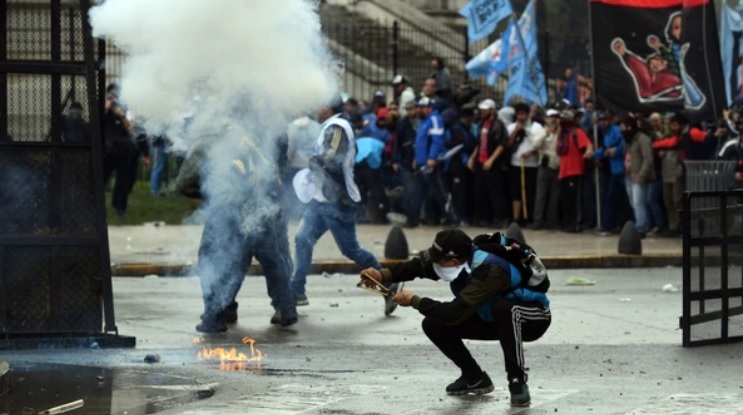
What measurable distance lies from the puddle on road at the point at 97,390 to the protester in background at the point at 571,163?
1291 centimetres

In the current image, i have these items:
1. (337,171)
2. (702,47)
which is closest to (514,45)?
(702,47)

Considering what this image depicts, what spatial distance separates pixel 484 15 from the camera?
1014 inches

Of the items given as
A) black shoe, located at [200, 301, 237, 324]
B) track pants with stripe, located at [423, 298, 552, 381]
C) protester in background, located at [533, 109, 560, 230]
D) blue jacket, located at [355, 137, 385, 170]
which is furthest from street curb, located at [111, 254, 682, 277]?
track pants with stripe, located at [423, 298, 552, 381]

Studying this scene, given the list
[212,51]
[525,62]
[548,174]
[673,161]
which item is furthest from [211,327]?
[525,62]

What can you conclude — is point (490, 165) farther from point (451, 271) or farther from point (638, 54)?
point (451, 271)

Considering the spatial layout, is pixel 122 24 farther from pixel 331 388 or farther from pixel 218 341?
pixel 331 388

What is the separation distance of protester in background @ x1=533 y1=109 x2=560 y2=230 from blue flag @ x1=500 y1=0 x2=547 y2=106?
1.41m

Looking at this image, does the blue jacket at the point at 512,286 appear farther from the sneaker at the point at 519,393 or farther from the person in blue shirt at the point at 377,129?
the person in blue shirt at the point at 377,129

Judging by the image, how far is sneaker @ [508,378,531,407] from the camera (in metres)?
9.77

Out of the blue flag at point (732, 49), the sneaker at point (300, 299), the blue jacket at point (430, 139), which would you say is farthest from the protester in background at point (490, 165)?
the sneaker at point (300, 299)

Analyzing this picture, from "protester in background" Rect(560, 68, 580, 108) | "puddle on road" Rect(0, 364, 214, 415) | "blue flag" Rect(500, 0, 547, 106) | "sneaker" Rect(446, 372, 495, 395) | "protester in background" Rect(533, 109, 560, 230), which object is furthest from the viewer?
"protester in background" Rect(560, 68, 580, 108)

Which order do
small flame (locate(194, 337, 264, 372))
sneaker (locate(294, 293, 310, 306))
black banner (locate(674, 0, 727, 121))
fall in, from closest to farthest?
small flame (locate(194, 337, 264, 372)) → sneaker (locate(294, 293, 310, 306)) → black banner (locate(674, 0, 727, 121))

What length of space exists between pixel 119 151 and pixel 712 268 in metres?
14.9

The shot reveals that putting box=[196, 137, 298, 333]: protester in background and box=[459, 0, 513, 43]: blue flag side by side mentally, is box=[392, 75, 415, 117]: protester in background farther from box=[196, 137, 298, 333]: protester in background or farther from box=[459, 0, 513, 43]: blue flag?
box=[196, 137, 298, 333]: protester in background
